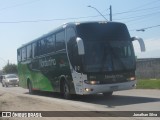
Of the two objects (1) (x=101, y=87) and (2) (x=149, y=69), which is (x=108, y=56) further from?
(2) (x=149, y=69)

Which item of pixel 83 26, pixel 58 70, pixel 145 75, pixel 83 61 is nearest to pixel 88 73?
pixel 83 61

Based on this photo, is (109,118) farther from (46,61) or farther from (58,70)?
(46,61)

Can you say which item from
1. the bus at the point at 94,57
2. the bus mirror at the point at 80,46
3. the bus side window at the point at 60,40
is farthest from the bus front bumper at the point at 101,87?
the bus side window at the point at 60,40

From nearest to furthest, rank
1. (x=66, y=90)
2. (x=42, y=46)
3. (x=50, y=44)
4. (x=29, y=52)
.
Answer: (x=66, y=90)
(x=50, y=44)
(x=42, y=46)
(x=29, y=52)

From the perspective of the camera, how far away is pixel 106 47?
758 inches

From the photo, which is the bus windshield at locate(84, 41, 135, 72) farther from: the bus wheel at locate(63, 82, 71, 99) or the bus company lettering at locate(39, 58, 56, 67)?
the bus company lettering at locate(39, 58, 56, 67)

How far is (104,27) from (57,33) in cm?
329

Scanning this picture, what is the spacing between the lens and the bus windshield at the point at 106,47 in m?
18.9

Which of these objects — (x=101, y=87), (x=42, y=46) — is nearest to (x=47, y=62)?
(x=42, y=46)

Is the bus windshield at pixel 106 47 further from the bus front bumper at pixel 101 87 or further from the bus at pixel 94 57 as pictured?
the bus front bumper at pixel 101 87

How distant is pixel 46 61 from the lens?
24719 mm

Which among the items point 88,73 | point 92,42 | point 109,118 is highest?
point 92,42

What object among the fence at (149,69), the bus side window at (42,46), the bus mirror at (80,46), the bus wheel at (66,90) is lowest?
the bus wheel at (66,90)

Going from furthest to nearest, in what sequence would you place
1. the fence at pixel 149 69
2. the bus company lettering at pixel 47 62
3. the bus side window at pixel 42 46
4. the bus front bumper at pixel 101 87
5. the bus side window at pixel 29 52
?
the fence at pixel 149 69
the bus side window at pixel 29 52
the bus side window at pixel 42 46
the bus company lettering at pixel 47 62
the bus front bumper at pixel 101 87
